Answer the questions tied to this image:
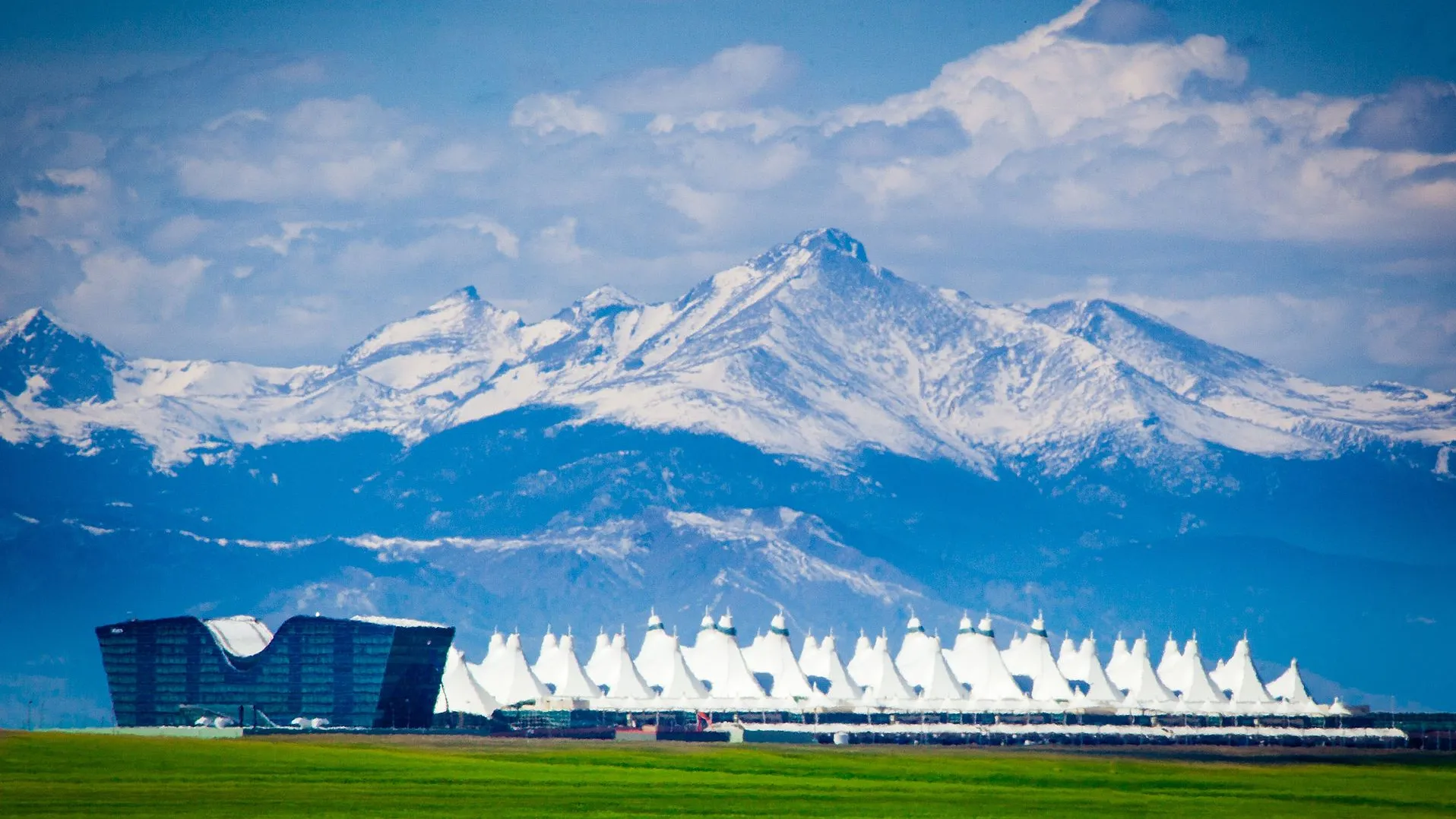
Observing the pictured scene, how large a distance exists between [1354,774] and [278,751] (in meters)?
77.5

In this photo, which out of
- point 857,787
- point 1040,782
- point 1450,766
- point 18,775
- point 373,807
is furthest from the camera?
point 1450,766

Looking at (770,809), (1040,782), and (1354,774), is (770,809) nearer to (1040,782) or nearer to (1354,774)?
(1040,782)

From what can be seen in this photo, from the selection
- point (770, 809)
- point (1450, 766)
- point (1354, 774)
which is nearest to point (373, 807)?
point (770, 809)

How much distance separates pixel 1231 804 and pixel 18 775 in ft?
231

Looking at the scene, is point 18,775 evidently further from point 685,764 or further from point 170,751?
point 685,764

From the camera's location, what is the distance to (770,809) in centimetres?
13488

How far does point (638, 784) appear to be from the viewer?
15112 centimetres

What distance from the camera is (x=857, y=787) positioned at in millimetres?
154625

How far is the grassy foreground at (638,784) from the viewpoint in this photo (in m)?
131

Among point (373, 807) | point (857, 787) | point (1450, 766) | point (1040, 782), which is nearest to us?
point (373, 807)

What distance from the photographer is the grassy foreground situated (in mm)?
131250

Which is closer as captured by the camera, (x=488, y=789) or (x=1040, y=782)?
(x=488, y=789)

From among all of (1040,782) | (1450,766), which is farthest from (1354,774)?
(1040,782)

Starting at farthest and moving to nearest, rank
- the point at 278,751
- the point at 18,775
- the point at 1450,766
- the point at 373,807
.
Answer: the point at 1450,766 → the point at 278,751 → the point at 18,775 → the point at 373,807
